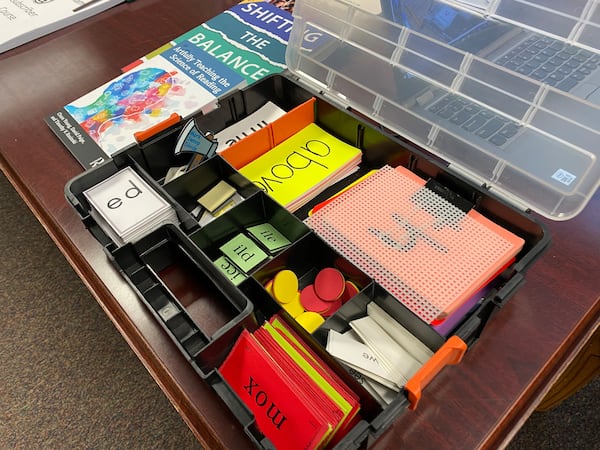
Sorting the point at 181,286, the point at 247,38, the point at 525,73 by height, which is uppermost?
the point at 525,73

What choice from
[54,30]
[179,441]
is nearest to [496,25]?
[54,30]

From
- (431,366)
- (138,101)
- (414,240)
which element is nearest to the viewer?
(431,366)

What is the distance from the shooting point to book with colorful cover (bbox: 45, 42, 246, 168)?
712 millimetres

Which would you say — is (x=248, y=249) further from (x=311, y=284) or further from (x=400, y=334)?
(x=400, y=334)

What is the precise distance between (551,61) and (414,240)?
32 centimetres

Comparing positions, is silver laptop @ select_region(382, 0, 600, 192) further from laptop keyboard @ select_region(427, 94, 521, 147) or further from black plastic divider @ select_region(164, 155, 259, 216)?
black plastic divider @ select_region(164, 155, 259, 216)

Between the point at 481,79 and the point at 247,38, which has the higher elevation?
the point at 481,79

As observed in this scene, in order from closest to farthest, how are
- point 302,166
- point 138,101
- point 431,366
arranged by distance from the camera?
1. point 431,366
2. point 302,166
3. point 138,101

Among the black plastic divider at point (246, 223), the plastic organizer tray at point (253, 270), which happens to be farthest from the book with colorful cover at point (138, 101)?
the black plastic divider at point (246, 223)

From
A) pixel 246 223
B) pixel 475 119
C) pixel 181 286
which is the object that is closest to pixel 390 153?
pixel 475 119

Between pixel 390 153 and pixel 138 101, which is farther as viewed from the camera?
pixel 138 101

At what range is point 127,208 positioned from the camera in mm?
556

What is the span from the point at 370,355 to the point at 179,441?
29.8 inches

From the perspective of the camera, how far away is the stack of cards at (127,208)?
1.78ft
